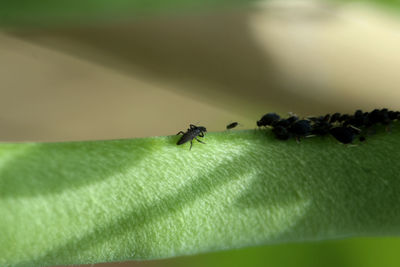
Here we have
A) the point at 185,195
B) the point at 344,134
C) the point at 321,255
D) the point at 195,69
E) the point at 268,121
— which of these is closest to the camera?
the point at 185,195

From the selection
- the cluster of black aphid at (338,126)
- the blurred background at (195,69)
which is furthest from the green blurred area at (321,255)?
the blurred background at (195,69)

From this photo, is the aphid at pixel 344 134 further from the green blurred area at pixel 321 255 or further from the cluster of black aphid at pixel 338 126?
the green blurred area at pixel 321 255

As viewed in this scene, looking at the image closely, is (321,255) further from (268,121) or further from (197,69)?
(197,69)

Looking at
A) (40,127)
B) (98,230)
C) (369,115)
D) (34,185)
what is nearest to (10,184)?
(34,185)

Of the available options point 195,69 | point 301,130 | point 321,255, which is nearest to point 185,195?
point 301,130

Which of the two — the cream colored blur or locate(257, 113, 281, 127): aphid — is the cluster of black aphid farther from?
the cream colored blur

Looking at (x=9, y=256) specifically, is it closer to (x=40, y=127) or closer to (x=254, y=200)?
(x=254, y=200)
